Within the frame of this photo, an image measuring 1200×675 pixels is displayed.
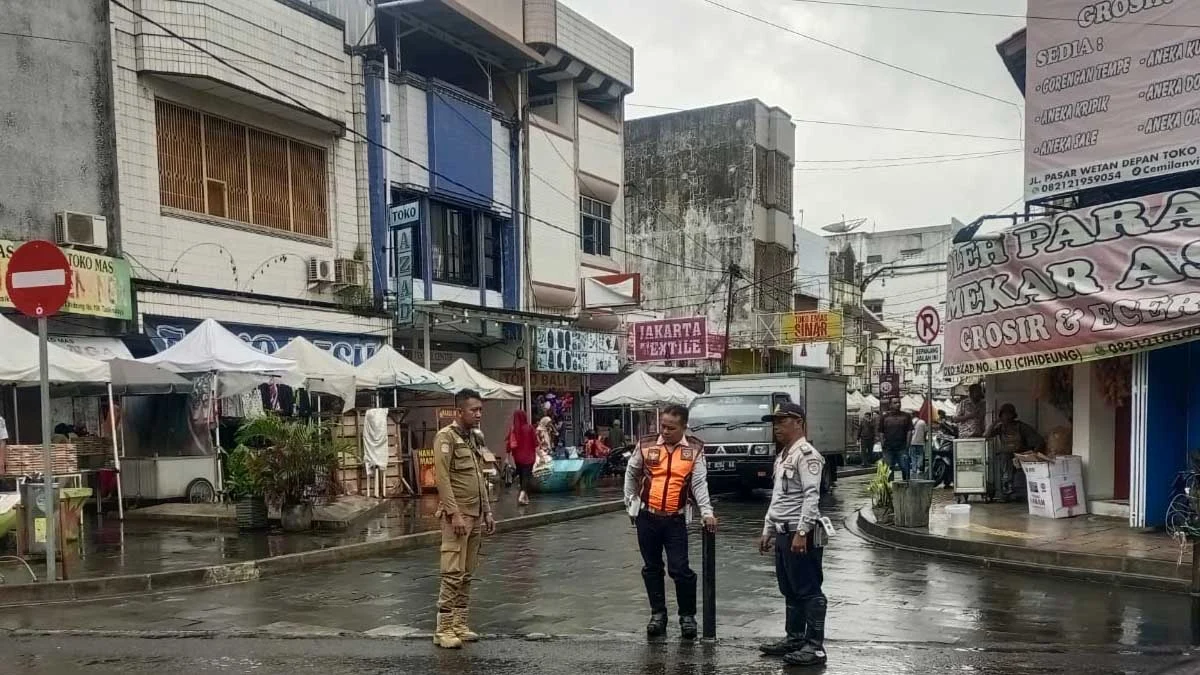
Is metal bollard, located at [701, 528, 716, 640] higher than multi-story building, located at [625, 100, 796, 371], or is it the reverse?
multi-story building, located at [625, 100, 796, 371]

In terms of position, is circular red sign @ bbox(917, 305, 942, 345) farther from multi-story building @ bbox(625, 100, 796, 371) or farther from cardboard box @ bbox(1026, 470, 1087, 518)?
multi-story building @ bbox(625, 100, 796, 371)

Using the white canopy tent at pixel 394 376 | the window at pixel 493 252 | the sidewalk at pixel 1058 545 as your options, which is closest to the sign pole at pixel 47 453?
the white canopy tent at pixel 394 376

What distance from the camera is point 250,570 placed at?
10.0m

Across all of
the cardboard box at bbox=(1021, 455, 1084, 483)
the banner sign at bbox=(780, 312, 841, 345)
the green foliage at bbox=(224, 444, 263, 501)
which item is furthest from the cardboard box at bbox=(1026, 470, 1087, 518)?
the banner sign at bbox=(780, 312, 841, 345)

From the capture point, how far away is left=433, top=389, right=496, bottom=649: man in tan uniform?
6828mm

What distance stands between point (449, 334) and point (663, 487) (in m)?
17.1

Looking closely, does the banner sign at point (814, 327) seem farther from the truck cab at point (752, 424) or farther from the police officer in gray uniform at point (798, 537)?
the police officer in gray uniform at point (798, 537)

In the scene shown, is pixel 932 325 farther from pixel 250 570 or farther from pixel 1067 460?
pixel 250 570

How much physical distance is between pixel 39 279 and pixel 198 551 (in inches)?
151

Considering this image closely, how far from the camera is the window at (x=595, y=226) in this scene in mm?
28734

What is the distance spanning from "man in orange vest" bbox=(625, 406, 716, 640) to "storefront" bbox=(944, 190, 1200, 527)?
269 inches

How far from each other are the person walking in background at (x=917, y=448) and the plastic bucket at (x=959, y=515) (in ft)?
20.7

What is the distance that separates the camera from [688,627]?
22.7ft

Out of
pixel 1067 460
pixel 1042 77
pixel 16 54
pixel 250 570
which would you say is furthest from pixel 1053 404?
pixel 16 54
